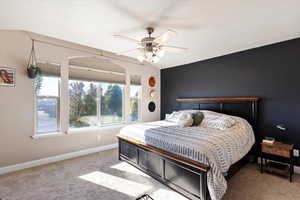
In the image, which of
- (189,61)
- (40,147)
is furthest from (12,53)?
(189,61)

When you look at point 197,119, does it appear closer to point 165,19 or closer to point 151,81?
point 165,19

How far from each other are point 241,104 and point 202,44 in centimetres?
166

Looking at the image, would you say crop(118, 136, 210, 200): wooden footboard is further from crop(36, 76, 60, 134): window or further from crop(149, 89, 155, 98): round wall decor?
crop(149, 89, 155, 98): round wall decor

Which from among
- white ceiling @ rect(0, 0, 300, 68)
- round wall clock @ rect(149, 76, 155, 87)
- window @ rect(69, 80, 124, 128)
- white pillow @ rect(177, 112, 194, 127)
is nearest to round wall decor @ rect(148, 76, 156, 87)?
round wall clock @ rect(149, 76, 155, 87)

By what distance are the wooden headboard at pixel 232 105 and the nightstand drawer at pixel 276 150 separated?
629 mm

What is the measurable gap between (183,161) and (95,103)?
2869 millimetres

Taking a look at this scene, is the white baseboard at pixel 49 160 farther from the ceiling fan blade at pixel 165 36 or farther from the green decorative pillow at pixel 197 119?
the ceiling fan blade at pixel 165 36

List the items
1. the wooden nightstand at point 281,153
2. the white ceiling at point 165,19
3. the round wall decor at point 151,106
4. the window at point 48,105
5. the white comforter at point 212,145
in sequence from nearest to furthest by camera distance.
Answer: the white comforter at point 212,145, the white ceiling at point 165,19, the wooden nightstand at point 281,153, the window at point 48,105, the round wall decor at point 151,106

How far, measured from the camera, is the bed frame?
1.88m

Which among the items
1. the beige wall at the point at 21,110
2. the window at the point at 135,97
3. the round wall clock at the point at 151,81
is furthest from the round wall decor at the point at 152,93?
the beige wall at the point at 21,110

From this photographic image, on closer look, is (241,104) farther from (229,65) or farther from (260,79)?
(229,65)

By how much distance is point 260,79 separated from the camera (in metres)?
3.20

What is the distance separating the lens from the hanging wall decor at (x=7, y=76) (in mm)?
2693

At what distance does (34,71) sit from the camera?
2.88 metres
